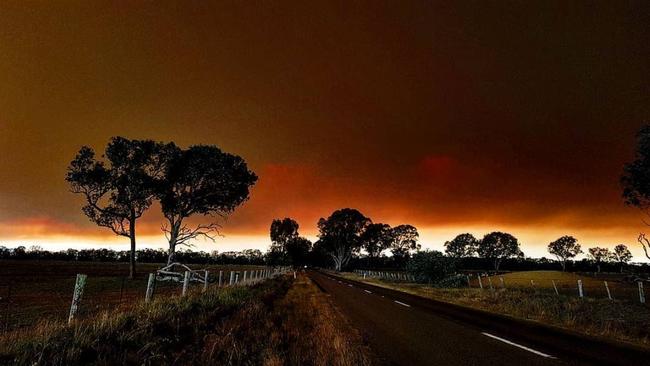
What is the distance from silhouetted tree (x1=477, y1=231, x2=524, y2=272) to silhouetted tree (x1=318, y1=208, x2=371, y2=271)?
2388 inches

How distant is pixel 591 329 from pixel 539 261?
617ft

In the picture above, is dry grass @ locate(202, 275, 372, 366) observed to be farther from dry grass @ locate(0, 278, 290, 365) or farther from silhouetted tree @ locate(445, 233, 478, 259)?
silhouetted tree @ locate(445, 233, 478, 259)

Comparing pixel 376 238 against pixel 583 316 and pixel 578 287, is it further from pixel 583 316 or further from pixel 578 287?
pixel 583 316

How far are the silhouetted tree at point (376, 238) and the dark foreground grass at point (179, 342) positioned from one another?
91.7m

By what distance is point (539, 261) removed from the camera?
564 ft

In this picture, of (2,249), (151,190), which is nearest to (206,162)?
(151,190)

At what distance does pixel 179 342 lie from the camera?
738 centimetres

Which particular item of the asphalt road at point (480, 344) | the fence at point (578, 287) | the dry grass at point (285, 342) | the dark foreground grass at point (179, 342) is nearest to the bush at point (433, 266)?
the fence at point (578, 287)

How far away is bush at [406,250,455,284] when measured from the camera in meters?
39.7

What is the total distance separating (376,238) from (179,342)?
10336 centimetres

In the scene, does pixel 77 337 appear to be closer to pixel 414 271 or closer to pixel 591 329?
pixel 591 329

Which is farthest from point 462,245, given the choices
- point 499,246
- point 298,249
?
point 298,249

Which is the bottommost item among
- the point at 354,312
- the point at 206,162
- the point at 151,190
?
the point at 354,312

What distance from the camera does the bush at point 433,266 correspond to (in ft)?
130
